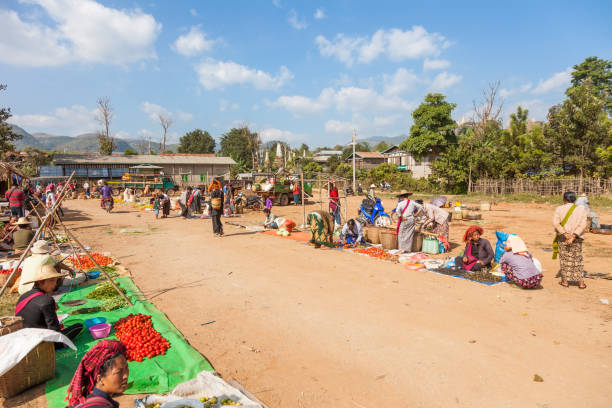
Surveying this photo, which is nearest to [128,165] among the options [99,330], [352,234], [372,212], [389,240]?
Result: [372,212]

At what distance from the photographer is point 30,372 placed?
133 inches

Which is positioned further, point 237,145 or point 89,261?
point 237,145

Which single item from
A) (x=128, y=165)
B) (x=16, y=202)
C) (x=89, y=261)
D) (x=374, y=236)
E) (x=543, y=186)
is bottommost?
(x=89, y=261)

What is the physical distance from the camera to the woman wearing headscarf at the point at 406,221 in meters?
9.27

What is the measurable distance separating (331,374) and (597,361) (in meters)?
3.03

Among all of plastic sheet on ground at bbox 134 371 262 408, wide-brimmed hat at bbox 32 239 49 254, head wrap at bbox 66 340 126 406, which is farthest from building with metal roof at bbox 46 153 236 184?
head wrap at bbox 66 340 126 406

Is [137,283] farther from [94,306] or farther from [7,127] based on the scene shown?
[7,127]

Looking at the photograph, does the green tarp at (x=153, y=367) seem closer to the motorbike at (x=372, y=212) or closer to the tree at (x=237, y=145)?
the motorbike at (x=372, y=212)

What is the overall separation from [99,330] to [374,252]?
260 inches

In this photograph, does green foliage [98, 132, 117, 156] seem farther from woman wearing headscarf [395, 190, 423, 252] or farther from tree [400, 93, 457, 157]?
woman wearing headscarf [395, 190, 423, 252]

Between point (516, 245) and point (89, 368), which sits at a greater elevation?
point (516, 245)

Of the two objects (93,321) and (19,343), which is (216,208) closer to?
(93,321)

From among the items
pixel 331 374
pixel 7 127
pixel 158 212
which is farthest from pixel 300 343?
pixel 7 127

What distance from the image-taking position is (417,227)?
32.8ft
